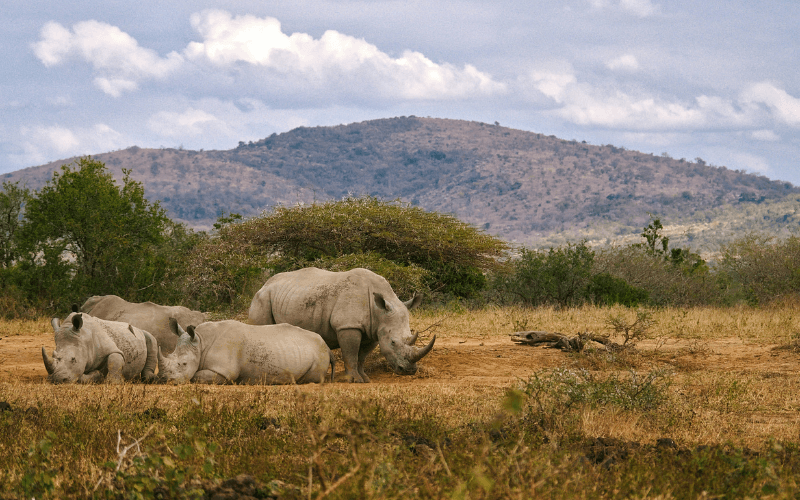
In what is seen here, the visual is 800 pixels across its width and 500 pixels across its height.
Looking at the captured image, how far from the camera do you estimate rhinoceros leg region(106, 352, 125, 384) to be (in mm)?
9416

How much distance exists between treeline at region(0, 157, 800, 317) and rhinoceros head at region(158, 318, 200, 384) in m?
9.29

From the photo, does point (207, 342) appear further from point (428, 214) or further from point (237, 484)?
point (428, 214)

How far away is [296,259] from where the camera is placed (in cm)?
2248

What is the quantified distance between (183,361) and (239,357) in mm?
716

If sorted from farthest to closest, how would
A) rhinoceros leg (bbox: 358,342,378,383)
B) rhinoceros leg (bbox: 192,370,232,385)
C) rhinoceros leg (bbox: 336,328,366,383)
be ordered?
1. rhinoceros leg (bbox: 358,342,378,383)
2. rhinoceros leg (bbox: 336,328,366,383)
3. rhinoceros leg (bbox: 192,370,232,385)

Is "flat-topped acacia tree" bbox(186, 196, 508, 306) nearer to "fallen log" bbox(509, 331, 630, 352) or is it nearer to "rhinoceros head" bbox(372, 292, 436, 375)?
"fallen log" bbox(509, 331, 630, 352)

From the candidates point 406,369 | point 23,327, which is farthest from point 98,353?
point 23,327

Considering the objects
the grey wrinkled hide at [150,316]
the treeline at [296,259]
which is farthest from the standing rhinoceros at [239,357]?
the treeline at [296,259]

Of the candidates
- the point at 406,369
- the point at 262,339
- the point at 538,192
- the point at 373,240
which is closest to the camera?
the point at 262,339

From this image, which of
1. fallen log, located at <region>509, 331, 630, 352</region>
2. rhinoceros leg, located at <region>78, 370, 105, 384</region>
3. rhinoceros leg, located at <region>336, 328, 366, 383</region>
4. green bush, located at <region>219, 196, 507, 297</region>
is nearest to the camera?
rhinoceros leg, located at <region>78, 370, 105, 384</region>

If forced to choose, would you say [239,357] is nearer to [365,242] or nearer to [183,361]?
[183,361]

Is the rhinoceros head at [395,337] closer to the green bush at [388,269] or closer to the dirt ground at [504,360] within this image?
the dirt ground at [504,360]

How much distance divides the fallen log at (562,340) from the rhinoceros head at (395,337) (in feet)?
11.7

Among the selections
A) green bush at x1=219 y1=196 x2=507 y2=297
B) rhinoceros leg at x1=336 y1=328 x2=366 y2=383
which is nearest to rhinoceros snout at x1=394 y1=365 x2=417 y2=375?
rhinoceros leg at x1=336 y1=328 x2=366 y2=383
